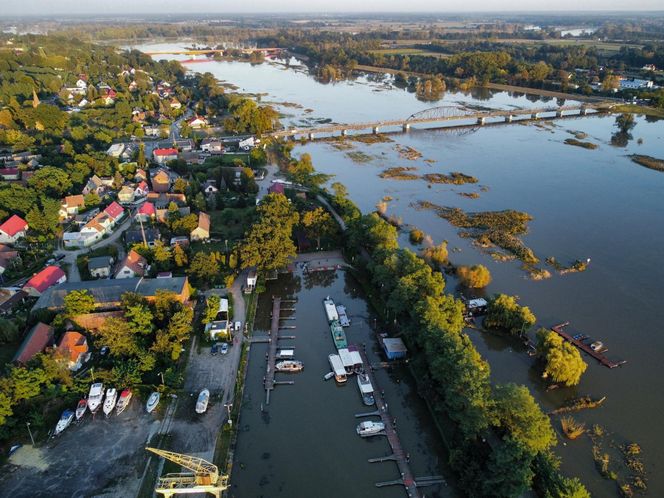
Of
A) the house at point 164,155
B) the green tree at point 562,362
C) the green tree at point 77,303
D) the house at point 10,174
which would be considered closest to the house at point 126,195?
the house at point 164,155

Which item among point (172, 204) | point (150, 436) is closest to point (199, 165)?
point (172, 204)

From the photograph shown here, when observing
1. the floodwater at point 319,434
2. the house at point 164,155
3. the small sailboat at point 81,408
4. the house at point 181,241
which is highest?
the house at point 164,155

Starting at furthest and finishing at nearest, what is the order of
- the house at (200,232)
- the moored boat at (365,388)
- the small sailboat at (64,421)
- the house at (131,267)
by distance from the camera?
the house at (200,232)
the house at (131,267)
the moored boat at (365,388)
the small sailboat at (64,421)

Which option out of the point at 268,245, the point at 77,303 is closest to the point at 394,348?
the point at 268,245

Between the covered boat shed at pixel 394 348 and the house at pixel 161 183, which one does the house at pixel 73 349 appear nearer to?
the covered boat shed at pixel 394 348

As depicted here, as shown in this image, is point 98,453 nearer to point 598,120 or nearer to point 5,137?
point 5,137

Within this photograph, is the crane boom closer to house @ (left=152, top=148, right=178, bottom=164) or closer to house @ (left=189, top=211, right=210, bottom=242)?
house @ (left=189, top=211, right=210, bottom=242)

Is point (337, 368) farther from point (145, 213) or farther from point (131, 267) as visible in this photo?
point (145, 213)

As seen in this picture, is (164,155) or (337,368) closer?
(337,368)
